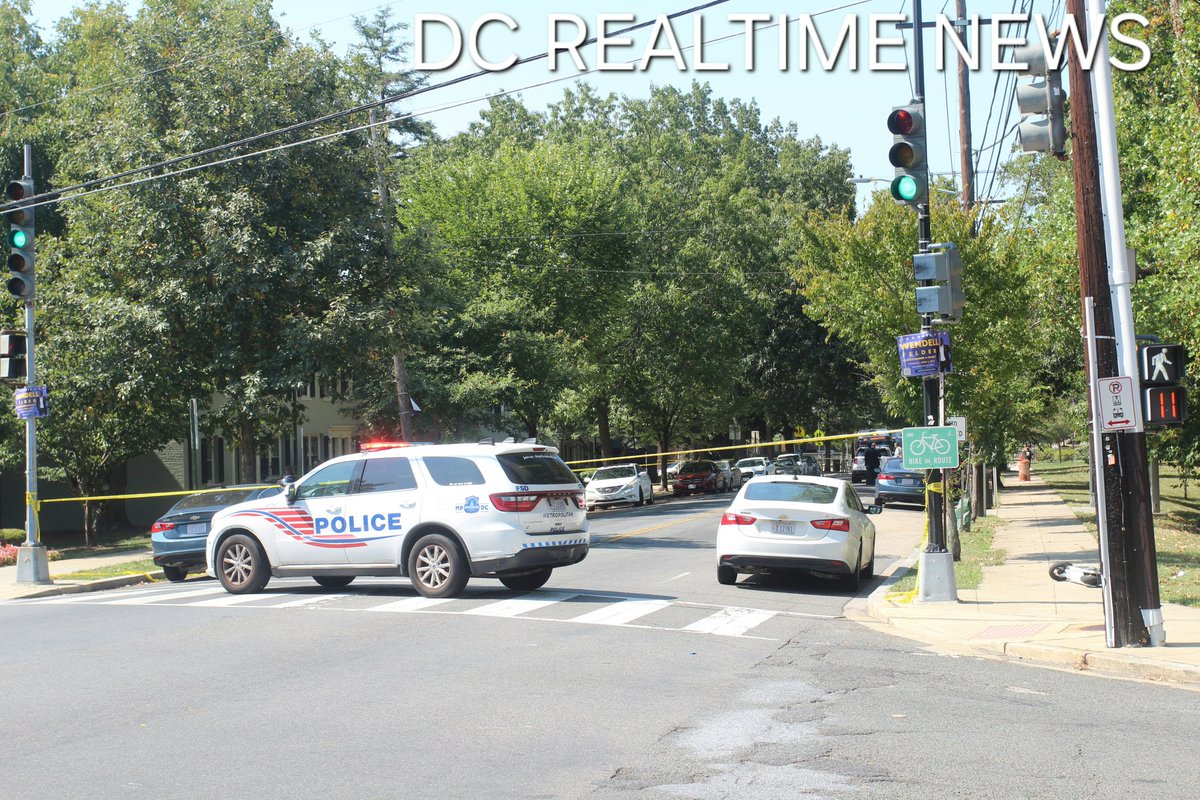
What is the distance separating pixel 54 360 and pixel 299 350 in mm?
6515

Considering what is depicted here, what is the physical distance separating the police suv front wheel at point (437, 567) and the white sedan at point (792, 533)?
398 centimetres

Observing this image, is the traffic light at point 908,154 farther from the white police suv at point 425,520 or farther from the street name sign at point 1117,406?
the white police suv at point 425,520

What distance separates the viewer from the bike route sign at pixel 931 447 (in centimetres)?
1413

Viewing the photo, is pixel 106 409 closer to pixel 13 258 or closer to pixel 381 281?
pixel 381 281

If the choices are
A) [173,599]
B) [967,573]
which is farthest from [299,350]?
[967,573]

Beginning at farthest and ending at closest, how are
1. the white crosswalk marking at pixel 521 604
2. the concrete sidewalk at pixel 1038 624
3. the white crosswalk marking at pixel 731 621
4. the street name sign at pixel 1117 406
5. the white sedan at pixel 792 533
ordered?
1. the white sedan at pixel 792 533
2. the white crosswalk marking at pixel 521 604
3. the white crosswalk marking at pixel 731 621
4. the street name sign at pixel 1117 406
5. the concrete sidewalk at pixel 1038 624

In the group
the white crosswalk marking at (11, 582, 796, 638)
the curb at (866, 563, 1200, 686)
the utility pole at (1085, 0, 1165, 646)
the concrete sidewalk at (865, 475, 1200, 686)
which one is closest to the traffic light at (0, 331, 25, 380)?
the white crosswalk marking at (11, 582, 796, 638)

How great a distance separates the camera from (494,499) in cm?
1406

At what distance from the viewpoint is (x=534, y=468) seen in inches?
575

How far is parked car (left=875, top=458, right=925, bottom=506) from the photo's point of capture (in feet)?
116

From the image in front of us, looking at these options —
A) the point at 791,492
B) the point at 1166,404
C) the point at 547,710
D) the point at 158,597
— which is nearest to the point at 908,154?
the point at 1166,404

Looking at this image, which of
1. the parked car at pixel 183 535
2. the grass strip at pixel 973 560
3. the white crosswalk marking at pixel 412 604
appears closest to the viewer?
the white crosswalk marking at pixel 412 604

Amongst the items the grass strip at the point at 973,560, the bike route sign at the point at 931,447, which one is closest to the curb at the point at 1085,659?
the bike route sign at the point at 931,447

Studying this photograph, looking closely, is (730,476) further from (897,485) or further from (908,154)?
(908,154)
